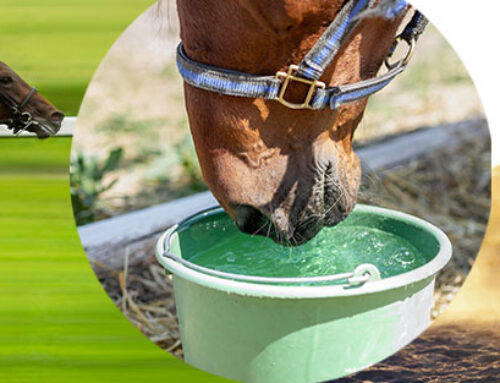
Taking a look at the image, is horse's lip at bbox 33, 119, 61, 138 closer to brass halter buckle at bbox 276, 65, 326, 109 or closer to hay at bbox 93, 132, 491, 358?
brass halter buckle at bbox 276, 65, 326, 109

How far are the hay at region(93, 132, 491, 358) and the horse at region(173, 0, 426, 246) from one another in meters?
0.42

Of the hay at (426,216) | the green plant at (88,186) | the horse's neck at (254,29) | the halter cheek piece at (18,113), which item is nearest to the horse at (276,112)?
the horse's neck at (254,29)

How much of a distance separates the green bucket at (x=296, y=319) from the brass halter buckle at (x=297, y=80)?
0.22m

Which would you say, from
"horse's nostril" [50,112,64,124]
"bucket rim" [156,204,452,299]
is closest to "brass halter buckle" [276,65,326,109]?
"bucket rim" [156,204,452,299]

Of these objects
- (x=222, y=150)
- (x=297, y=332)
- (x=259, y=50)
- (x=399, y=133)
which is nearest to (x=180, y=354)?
(x=297, y=332)

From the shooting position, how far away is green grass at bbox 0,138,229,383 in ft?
3.14

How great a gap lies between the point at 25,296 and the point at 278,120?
485 mm

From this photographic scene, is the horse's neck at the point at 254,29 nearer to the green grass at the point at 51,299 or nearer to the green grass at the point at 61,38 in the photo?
the green grass at the point at 61,38

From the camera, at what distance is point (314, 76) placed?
795 millimetres

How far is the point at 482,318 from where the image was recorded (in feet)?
3.47

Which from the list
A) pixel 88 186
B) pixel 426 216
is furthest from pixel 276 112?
pixel 426 216

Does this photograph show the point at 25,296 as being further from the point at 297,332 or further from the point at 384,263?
the point at 384,263

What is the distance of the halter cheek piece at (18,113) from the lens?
911 mm

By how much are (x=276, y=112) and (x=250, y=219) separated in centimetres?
15
